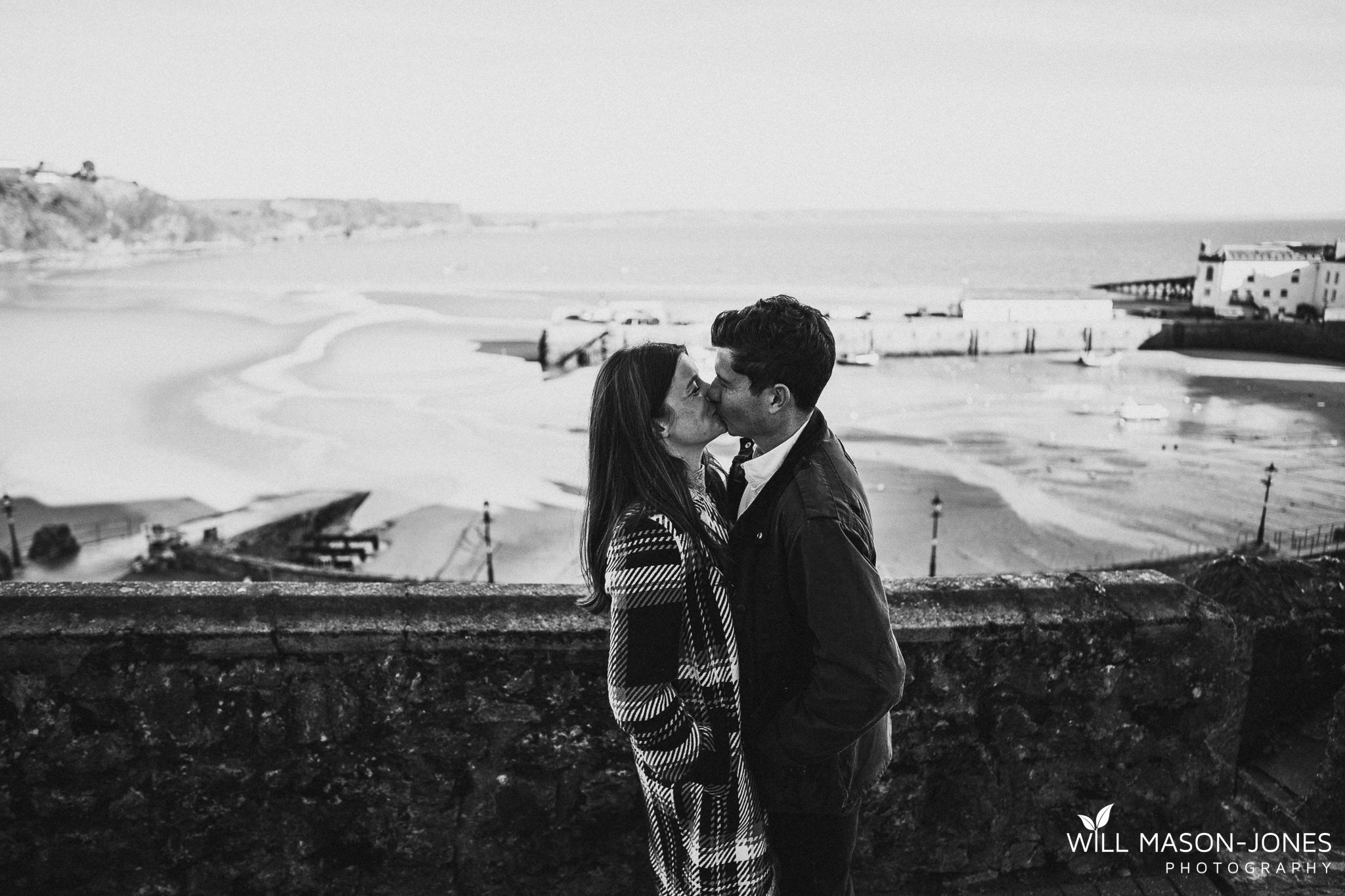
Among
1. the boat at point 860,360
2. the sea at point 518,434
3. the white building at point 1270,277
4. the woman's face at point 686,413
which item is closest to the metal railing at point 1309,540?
the sea at point 518,434

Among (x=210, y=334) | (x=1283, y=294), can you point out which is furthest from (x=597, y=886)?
(x=1283, y=294)

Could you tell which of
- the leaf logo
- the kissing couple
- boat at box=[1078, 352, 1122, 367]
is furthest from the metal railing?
boat at box=[1078, 352, 1122, 367]

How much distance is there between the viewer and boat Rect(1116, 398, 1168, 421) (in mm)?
30188

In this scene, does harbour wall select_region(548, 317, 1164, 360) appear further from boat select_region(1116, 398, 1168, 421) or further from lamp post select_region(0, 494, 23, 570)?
lamp post select_region(0, 494, 23, 570)

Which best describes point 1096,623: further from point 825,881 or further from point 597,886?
point 597,886

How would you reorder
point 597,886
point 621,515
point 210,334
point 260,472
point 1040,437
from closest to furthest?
point 621,515 → point 597,886 → point 260,472 → point 1040,437 → point 210,334

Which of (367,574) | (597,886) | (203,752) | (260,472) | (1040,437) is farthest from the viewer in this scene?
(1040,437)

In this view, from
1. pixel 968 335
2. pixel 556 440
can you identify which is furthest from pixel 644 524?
pixel 968 335

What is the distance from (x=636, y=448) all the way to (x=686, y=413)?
16 cm

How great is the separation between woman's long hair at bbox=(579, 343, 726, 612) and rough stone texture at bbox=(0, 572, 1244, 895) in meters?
0.88

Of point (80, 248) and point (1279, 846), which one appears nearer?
point (1279, 846)

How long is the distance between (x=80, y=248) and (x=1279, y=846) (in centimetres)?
16973

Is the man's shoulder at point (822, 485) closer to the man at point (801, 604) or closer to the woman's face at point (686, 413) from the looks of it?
the man at point (801, 604)

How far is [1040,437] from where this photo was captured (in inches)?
1108
